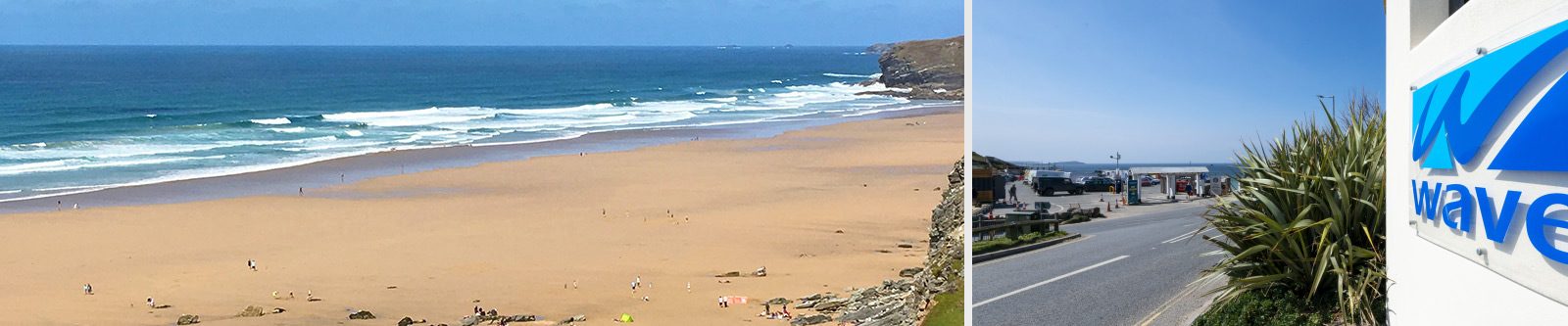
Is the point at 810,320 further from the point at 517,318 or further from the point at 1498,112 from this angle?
the point at 1498,112

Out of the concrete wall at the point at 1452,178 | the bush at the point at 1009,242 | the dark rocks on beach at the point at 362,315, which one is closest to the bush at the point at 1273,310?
the concrete wall at the point at 1452,178

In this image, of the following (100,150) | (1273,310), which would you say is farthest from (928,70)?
(1273,310)

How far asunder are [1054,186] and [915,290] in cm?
185

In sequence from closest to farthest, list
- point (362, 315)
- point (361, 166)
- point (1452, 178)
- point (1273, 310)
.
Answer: point (1452, 178)
point (1273, 310)
point (362, 315)
point (361, 166)

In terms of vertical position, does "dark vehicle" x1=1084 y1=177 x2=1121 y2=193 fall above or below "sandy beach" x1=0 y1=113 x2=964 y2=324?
above

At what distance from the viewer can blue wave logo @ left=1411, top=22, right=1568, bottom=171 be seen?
2.62 m

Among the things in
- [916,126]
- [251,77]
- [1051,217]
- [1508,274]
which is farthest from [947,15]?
[1508,274]

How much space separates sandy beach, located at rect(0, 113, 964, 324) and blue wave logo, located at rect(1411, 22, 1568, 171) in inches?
260

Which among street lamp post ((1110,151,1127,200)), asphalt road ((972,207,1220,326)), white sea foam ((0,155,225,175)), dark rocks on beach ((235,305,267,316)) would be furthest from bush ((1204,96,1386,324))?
white sea foam ((0,155,225,175))

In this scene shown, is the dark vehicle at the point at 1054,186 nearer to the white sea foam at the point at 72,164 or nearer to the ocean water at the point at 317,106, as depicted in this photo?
the ocean water at the point at 317,106

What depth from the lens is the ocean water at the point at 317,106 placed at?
86.8ft

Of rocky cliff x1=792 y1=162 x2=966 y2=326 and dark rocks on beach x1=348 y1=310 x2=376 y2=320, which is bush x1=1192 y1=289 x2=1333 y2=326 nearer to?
rocky cliff x1=792 y1=162 x2=966 y2=326

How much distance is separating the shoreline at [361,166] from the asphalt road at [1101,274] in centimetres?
1368

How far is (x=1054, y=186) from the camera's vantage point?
31.0ft
